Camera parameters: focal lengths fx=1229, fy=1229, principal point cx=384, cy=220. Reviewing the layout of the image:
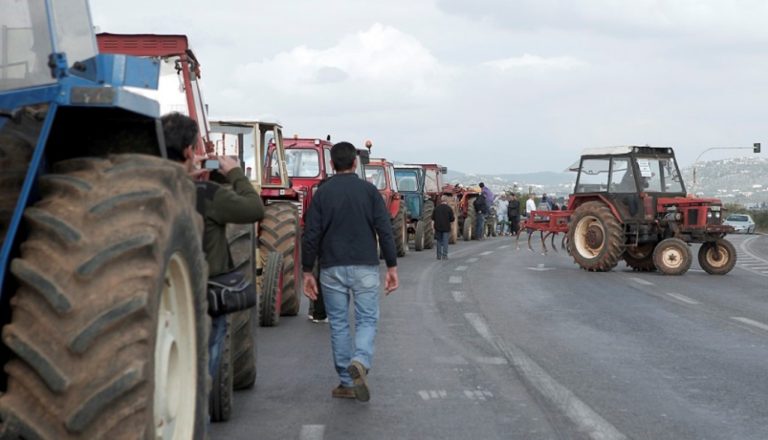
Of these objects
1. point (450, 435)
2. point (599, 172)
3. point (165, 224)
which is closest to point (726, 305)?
point (599, 172)

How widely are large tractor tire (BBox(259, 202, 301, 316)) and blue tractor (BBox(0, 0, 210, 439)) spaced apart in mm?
8730

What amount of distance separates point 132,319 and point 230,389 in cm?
397

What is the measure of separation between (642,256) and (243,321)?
61.8ft

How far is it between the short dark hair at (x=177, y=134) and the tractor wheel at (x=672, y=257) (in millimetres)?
19199

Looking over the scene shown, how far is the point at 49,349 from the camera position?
3625 mm

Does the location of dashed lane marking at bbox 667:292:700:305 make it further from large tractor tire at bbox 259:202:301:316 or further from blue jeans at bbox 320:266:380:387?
blue jeans at bbox 320:266:380:387

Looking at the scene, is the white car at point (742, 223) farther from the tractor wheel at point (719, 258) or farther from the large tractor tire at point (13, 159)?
the large tractor tire at point (13, 159)

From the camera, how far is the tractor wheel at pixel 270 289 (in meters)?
13.2

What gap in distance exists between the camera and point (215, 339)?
21.3 ft

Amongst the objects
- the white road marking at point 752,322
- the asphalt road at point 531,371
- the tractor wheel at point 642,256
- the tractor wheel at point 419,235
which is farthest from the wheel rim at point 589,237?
the tractor wheel at point 419,235

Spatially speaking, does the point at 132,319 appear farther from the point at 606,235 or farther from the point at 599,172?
the point at 599,172

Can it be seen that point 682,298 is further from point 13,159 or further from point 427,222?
point 427,222

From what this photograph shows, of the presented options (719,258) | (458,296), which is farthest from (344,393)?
(719,258)

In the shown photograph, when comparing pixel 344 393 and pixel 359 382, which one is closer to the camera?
pixel 359 382
